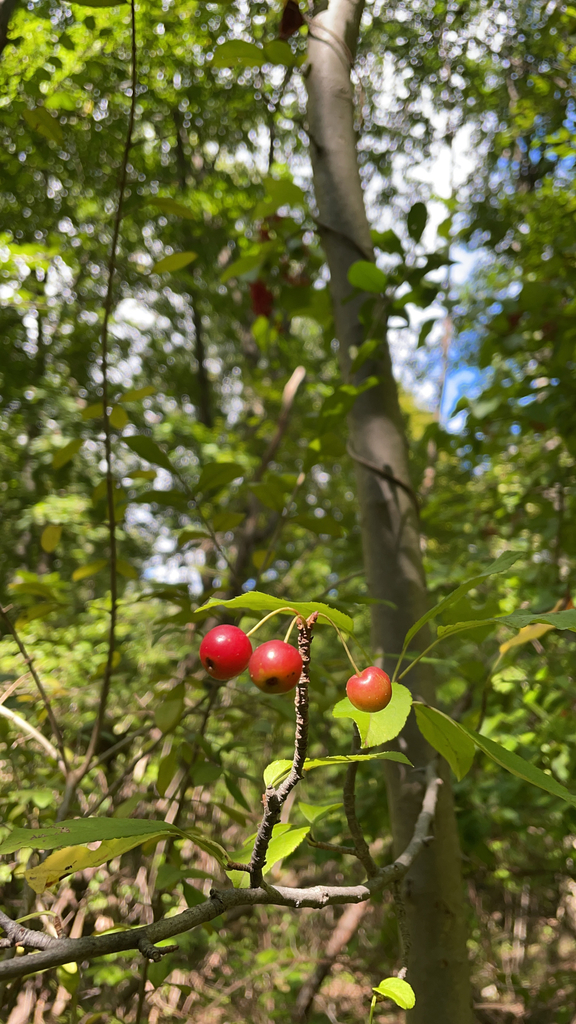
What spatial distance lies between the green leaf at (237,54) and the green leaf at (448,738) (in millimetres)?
942

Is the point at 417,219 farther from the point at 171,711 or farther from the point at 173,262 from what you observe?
the point at 171,711

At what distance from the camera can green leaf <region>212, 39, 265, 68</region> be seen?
84 centimetres

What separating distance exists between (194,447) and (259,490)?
12.3ft

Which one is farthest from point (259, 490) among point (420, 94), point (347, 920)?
point (420, 94)

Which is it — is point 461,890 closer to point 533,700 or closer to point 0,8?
point 533,700

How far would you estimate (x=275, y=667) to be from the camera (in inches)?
17.6

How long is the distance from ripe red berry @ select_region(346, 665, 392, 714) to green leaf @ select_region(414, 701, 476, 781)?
0.08 metres

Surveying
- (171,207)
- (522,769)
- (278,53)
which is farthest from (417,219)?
(522,769)

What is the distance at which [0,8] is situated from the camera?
85 cm

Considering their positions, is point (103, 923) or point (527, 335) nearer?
point (103, 923)

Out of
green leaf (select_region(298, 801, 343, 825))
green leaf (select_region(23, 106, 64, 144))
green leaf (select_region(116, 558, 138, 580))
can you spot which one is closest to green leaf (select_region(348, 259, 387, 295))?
green leaf (select_region(23, 106, 64, 144))

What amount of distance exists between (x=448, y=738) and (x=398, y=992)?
0.62ft

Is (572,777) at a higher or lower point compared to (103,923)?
higher

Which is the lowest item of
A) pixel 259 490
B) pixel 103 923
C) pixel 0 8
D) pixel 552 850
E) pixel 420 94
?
pixel 552 850
